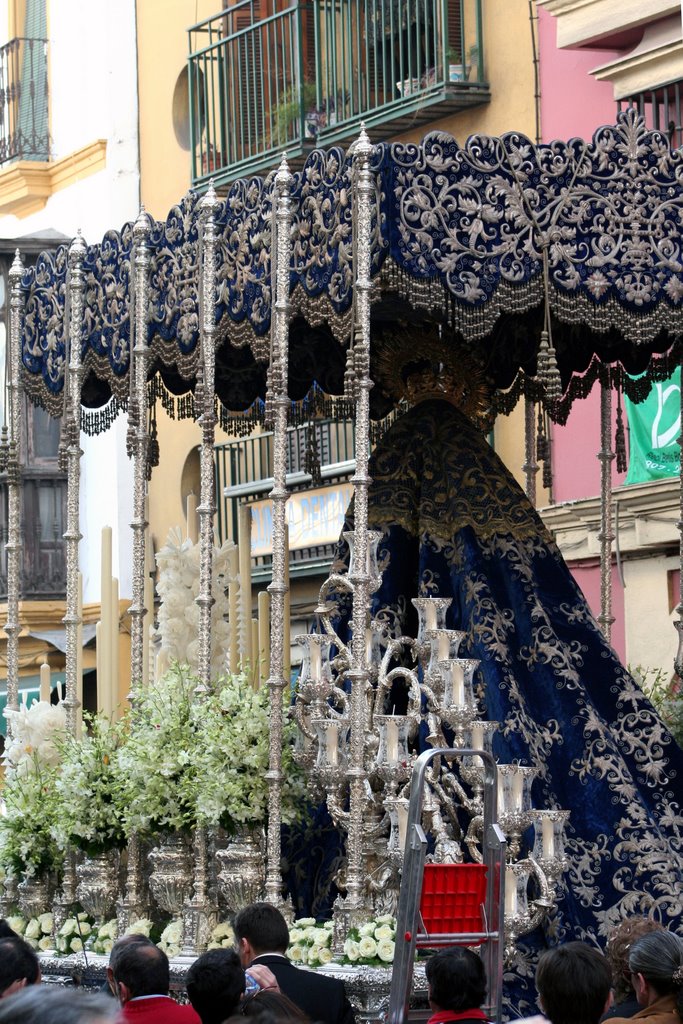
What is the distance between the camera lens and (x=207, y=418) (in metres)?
8.38

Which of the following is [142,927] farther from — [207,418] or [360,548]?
[207,418]

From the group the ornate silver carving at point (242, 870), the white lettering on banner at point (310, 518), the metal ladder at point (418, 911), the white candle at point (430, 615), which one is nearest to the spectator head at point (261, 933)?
the metal ladder at point (418, 911)

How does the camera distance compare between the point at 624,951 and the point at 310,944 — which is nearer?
the point at 624,951

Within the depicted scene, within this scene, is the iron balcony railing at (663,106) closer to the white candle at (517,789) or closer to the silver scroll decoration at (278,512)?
the silver scroll decoration at (278,512)

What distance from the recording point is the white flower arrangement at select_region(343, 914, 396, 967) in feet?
24.1

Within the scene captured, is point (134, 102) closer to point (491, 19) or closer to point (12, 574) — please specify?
point (491, 19)

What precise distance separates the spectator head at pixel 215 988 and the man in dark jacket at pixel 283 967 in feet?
2.00

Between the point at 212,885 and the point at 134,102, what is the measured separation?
39.5 ft

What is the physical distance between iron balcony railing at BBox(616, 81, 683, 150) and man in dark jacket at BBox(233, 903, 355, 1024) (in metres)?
7.62

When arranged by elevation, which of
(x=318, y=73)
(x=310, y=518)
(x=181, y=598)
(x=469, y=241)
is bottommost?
(x=181, y=598)

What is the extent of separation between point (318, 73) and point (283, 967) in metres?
11.1

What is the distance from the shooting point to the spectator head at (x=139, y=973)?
18.7 ft

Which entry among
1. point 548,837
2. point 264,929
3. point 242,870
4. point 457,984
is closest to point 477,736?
point 548,837

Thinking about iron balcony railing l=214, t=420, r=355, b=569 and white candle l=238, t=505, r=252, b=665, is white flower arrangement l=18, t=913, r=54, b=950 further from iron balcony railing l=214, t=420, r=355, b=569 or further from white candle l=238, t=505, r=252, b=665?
iron balcony railing l=214, t=420, r=355, b=569
